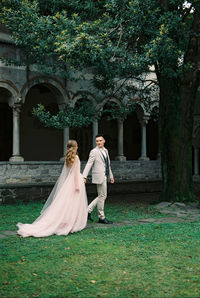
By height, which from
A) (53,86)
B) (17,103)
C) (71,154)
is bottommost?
(71,154)

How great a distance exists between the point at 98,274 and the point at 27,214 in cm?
497

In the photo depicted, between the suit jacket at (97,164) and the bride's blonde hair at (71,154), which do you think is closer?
the bride's blonde hair at (71,154)

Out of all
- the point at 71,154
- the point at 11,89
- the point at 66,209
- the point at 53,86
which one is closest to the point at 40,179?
the point at 11,89

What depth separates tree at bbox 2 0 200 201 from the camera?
8695 mm

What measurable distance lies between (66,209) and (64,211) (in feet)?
0.17

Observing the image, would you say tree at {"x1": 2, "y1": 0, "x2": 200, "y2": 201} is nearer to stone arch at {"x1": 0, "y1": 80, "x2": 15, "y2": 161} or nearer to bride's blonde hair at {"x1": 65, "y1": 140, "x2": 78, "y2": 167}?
bride's blonde hair at {"x1": 65, "y1": 140, "x2": 78, "y2": 167}

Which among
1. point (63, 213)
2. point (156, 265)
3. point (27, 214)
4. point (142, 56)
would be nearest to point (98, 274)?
point (156, 265)

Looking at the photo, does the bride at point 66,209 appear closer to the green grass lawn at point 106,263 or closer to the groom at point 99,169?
the green grass lawn at point 106,263

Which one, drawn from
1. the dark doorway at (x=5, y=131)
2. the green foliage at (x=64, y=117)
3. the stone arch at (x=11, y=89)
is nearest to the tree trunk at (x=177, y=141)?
the green foliage at (x=64, y=117)

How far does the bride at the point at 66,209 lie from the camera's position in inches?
257

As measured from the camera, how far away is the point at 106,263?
4.66m

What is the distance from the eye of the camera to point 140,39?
10328 mm

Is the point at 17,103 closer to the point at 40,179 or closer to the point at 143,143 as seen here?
the point at 40,179

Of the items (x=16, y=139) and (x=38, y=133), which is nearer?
(x=16, y=139)
